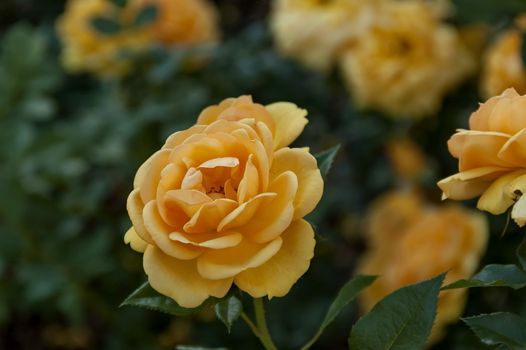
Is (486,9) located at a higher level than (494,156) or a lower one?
lower

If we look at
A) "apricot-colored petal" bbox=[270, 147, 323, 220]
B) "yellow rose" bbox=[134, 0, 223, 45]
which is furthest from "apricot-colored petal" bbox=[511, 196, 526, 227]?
"yellow rose" bbox=[134, 0, 223, 45]

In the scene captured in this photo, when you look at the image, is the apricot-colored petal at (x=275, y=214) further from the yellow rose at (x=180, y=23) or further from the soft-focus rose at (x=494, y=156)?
the yellow rose at (x=180, y=23)

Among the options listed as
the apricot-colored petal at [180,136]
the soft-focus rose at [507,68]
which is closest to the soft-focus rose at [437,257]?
the soft-focus rose at [507,68]

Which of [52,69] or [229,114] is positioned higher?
[229,114]

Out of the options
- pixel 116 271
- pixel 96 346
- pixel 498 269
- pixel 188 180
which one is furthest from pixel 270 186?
pixel 96 346

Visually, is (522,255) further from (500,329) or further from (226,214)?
(226,214)

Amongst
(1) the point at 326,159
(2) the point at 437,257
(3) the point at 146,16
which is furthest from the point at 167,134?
(1) the point at 326,159

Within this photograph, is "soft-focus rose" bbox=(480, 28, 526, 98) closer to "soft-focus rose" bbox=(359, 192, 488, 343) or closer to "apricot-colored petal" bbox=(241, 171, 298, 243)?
"soft-focus rose" bbox=(359, 192, 488, 343)

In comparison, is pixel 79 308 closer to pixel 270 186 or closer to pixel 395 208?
pixel 395 208
